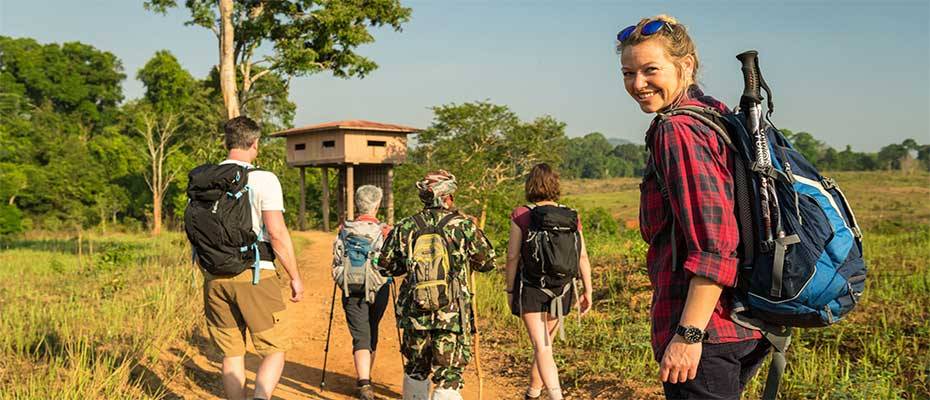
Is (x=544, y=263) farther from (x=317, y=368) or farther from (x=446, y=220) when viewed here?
(x=317, y=368)

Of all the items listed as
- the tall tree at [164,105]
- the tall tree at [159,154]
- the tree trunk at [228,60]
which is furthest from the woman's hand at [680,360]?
the tall tree at [164,105]

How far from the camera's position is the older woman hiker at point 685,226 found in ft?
6.25

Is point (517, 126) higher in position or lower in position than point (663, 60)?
higher

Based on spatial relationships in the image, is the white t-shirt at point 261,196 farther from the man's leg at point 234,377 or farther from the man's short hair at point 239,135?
the man's leg at point 234,377

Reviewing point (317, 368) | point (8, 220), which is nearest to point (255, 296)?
point (317, 368)

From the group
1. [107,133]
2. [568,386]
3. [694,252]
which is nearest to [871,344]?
[568,386]

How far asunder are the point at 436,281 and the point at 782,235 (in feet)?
9.59

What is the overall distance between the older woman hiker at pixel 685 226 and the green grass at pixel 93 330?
157 inches

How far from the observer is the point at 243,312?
4504mm

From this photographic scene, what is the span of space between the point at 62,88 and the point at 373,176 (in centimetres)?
4336

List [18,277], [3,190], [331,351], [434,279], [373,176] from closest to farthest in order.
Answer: [434,279], [331,351], [18,277], [373,176], [3,190]

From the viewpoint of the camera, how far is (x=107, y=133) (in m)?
44.4

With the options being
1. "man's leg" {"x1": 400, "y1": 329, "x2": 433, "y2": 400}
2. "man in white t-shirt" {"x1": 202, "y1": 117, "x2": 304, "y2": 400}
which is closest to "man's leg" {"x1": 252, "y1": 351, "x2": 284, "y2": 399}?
"man in white t-shirt" {"x1": 202, "y1": 117, "x2": 304, "y2": 400}

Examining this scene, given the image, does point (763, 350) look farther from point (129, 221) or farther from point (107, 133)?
point (107, 133)
